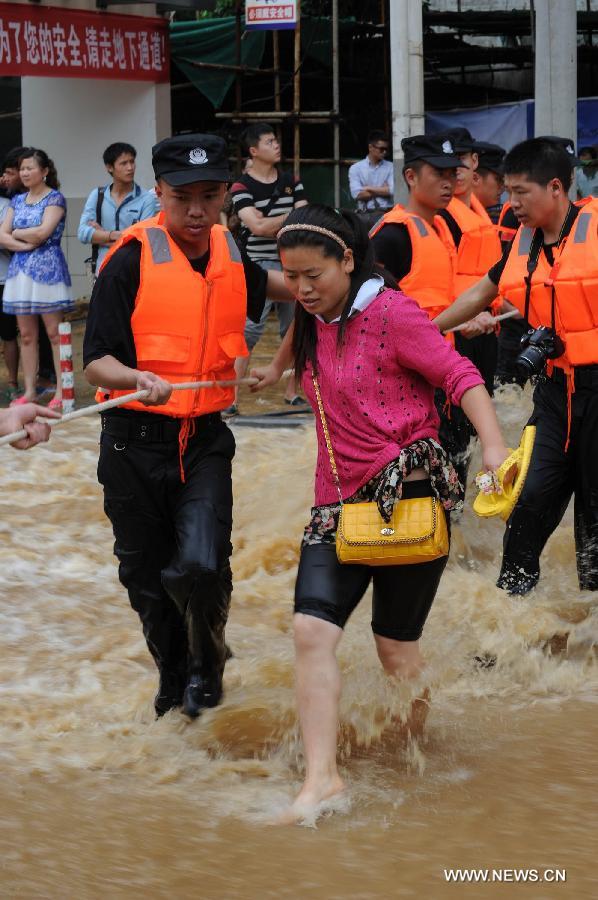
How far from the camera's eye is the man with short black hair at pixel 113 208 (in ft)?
36.0

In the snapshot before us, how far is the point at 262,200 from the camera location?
11156 mm

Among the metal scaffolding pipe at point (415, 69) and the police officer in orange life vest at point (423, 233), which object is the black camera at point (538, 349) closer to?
the police officer in orange life vest at point (423, 233)

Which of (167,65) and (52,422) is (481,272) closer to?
(52,422)

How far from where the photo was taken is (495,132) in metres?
17.2

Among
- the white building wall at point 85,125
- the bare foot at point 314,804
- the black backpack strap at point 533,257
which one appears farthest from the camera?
the white building wall at point 85,125

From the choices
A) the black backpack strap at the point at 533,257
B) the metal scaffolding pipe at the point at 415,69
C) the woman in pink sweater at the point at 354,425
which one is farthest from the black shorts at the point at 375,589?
the metal scaffolding pipe at the point at 415,69

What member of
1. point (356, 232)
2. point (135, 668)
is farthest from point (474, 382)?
point (135, 668)

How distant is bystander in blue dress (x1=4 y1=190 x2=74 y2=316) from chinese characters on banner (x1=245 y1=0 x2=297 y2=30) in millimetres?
5015

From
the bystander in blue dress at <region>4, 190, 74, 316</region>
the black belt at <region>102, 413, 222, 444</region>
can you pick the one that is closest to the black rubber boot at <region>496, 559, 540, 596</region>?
the black belt at <region>102, 413, 222, 444</region>

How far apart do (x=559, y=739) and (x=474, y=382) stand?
159 centimetres

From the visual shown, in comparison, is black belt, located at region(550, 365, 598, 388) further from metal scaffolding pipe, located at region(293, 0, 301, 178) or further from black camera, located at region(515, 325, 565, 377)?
metal scaffolding pipe, located at region(293, 0, 301, 178)

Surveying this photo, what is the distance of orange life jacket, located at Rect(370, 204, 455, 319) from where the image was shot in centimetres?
684

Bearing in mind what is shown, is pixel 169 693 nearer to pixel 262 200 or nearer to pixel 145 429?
pixel 145 429

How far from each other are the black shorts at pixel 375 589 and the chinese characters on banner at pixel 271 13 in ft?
39.4
